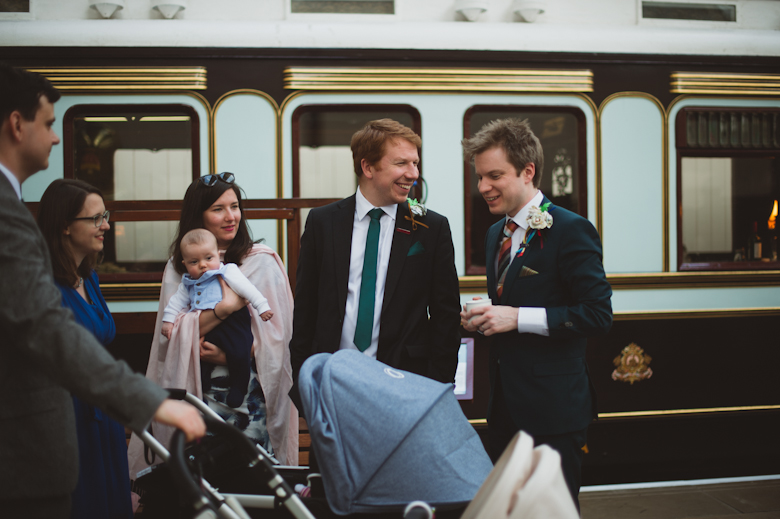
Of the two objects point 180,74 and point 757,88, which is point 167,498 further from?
point 757,88

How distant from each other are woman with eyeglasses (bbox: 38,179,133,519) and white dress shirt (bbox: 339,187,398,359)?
96 cm

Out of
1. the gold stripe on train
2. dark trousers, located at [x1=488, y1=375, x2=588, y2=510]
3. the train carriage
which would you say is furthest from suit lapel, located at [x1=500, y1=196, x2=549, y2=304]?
the gold stripe on train

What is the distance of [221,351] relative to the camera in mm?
2461

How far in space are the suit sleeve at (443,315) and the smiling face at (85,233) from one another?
4.49 feet

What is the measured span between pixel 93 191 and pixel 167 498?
49.4 inches

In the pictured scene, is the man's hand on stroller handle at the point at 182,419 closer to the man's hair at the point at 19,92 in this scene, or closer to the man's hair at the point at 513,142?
the man's hair at the point at 19,92

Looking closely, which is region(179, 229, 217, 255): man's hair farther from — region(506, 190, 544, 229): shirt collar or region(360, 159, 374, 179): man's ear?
region(506, 190, 544, 229): shirt collar

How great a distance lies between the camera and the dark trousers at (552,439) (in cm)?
213

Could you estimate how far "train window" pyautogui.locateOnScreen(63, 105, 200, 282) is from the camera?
3.64 meters

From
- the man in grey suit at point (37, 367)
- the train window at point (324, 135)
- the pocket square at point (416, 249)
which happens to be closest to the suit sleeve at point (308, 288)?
the pocket square at point (416, 249)

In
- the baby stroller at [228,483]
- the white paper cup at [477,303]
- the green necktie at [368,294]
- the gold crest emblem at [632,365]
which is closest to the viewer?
the baby stroller at [228,483]

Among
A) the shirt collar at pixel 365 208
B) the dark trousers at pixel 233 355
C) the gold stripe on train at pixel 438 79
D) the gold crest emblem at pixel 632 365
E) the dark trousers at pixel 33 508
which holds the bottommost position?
the gold crest emblem at pixel 632 365

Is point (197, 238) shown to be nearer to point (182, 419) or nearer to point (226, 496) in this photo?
point (226, 496)

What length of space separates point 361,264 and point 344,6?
2.41 m
